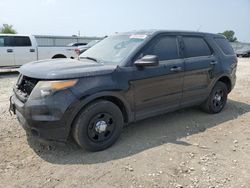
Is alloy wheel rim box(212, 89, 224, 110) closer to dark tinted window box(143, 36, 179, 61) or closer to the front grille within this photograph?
dark tinted window box(143, 36, 179, 61)

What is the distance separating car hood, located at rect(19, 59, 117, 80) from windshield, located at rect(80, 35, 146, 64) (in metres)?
0.32

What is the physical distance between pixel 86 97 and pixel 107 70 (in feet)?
1.82

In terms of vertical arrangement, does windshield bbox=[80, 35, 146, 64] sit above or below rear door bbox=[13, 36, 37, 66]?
above

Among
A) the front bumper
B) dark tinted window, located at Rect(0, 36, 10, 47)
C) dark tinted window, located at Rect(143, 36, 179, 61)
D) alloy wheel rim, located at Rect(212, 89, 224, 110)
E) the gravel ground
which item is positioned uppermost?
dark tinted window, located at Rect(143, 36, 179, 61)

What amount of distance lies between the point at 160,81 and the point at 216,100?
2.03 m

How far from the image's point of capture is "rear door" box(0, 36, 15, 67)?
1184 cm

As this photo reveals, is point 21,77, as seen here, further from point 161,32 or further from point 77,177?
point 161,32

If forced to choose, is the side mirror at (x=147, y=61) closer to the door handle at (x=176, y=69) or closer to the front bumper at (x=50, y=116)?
the door handle at (x=176, y=69)

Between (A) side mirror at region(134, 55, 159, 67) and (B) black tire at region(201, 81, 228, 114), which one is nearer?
(A) side mirror at region(134, 55, 159, 67)

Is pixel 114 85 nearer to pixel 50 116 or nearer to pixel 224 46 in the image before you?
pixel 50 116

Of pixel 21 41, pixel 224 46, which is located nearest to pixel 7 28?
pixel 21 41

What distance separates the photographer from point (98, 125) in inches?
157

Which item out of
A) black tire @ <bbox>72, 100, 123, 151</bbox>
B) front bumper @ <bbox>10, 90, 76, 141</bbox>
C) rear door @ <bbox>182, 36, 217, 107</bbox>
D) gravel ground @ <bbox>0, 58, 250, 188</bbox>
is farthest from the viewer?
rear door @ <bbox>182, 36, 217, 107</bbox>

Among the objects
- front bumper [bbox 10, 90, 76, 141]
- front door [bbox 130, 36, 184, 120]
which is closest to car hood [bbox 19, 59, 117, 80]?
front bumper [bbox 10, 90, 76, 141]
